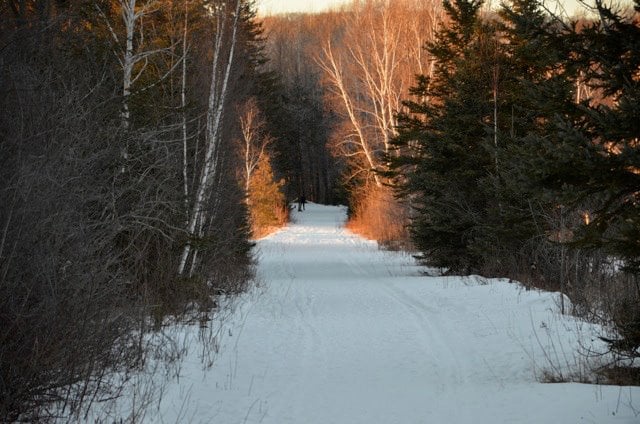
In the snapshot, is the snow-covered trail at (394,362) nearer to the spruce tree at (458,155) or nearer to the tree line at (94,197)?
the tree line at (94,197)

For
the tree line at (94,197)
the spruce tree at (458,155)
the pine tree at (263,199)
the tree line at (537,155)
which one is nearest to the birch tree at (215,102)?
the tree line at (94,197)

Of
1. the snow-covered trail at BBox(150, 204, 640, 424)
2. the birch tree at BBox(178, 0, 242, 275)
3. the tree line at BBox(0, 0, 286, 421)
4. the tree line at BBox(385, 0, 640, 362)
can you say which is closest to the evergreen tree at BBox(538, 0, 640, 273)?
the tree line at BBox(385, 0, 640, 362)

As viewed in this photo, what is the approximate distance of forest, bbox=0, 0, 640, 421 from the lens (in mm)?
4453

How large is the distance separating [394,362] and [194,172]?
5.61 metres

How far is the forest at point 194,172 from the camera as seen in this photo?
4453 millimetres

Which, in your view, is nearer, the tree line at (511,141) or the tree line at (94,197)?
the tree line at (94,197)

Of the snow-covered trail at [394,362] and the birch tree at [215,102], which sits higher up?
the birch tree at [215,102]

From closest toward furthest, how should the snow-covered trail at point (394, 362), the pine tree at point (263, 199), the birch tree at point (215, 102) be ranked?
the snow-covered trail at point (394, 362), the birch tree at point (215, 102), the pine tree at point (263, 199)

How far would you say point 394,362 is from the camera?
7.18 metres

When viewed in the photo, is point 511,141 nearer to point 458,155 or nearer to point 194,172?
point 458,155

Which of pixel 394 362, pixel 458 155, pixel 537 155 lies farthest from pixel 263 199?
pixel 537 155

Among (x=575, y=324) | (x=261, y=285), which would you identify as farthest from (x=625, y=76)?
(x=261, y=285)

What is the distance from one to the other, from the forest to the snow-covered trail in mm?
700

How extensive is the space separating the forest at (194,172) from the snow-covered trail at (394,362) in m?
0.70
